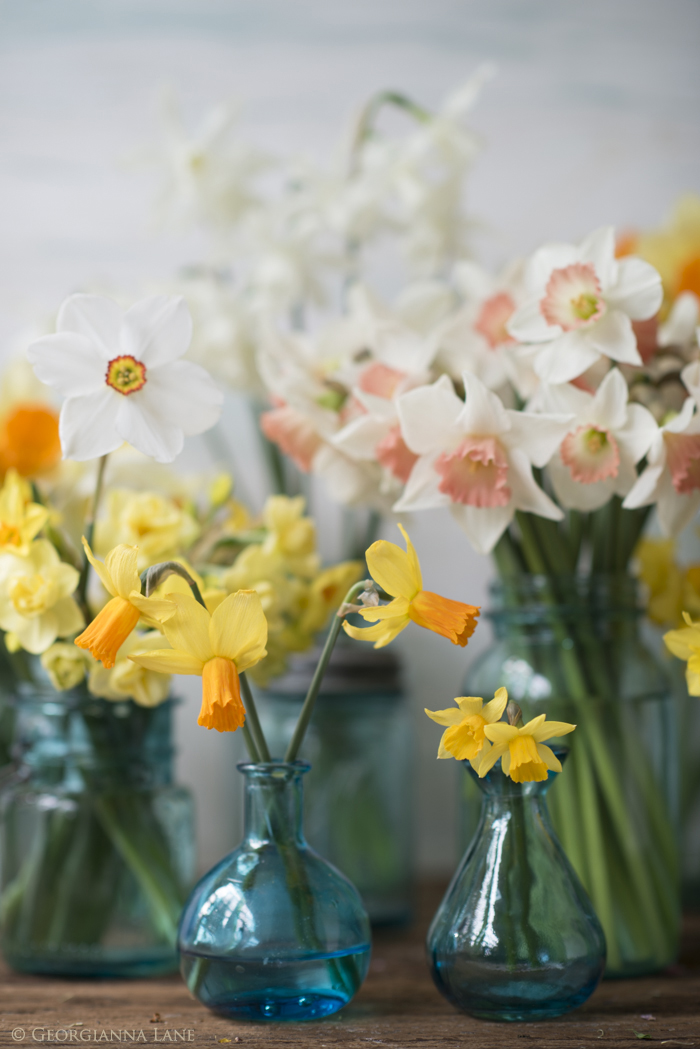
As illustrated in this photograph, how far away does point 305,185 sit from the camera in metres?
0.91

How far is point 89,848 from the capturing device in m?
0.69

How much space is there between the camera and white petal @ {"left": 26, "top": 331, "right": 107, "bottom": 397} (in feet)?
1.76

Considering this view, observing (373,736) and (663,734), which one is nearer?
(663,734)

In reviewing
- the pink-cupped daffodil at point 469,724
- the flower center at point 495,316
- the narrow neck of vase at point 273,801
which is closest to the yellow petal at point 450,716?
the pink-cupped daffodil at point 469,724

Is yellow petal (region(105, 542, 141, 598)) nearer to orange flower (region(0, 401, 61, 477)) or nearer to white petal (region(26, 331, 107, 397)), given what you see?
white petal (region(26, 331, 107, 397))

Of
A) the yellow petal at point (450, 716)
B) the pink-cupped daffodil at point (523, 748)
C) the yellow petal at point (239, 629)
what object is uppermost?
the yellow petal at point (239, 629)

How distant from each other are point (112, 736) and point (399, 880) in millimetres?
326

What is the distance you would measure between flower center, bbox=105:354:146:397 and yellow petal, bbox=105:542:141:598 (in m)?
0.10

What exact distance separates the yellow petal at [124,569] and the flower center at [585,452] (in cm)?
29

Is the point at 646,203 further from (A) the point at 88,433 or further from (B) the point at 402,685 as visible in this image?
(A) the point at 88,433

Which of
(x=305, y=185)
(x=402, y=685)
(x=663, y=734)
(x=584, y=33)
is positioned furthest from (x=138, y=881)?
(x=584, y=33)

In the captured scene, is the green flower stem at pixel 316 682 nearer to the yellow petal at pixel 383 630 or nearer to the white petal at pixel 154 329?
the yellow petal at pixel 383 630

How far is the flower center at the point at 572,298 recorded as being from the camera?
61cm

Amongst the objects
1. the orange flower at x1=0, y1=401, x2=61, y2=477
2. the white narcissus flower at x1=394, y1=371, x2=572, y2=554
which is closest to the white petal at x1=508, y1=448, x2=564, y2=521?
the white narcissus flower at x1=394, y1=371, x2=572, y2=554
